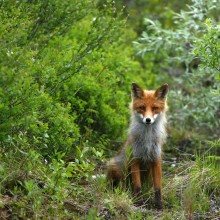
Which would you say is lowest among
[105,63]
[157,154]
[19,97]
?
[157,154]

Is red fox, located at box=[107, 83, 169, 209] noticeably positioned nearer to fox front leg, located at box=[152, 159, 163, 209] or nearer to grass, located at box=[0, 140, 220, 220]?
fox front leg, located at box=[152, 159, 163, 209]

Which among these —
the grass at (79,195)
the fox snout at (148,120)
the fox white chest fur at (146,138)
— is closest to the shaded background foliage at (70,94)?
the grass at (79,195)

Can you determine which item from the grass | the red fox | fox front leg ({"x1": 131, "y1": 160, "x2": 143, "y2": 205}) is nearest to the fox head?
the red fox

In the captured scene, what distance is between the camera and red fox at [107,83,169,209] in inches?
288

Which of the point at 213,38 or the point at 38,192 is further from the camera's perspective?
the point at 213,38

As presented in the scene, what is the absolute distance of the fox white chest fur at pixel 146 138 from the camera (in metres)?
7.39

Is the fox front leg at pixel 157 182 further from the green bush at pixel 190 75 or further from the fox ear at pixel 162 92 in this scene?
the green bush at pixel 190 75

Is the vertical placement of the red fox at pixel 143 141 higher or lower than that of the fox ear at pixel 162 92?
lower

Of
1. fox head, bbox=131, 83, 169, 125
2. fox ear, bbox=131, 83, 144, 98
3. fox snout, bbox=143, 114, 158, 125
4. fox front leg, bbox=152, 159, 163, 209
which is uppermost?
fox ear, bbox=131, 83, 144, 98

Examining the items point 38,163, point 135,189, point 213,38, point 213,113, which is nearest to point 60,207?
point 38,163

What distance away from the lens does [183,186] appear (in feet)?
24.2

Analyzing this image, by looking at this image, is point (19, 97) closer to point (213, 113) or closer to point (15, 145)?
point (15, 145)

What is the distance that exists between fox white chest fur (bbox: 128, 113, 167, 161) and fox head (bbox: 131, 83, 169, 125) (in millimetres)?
80

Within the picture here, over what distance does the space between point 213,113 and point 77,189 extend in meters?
4.40
